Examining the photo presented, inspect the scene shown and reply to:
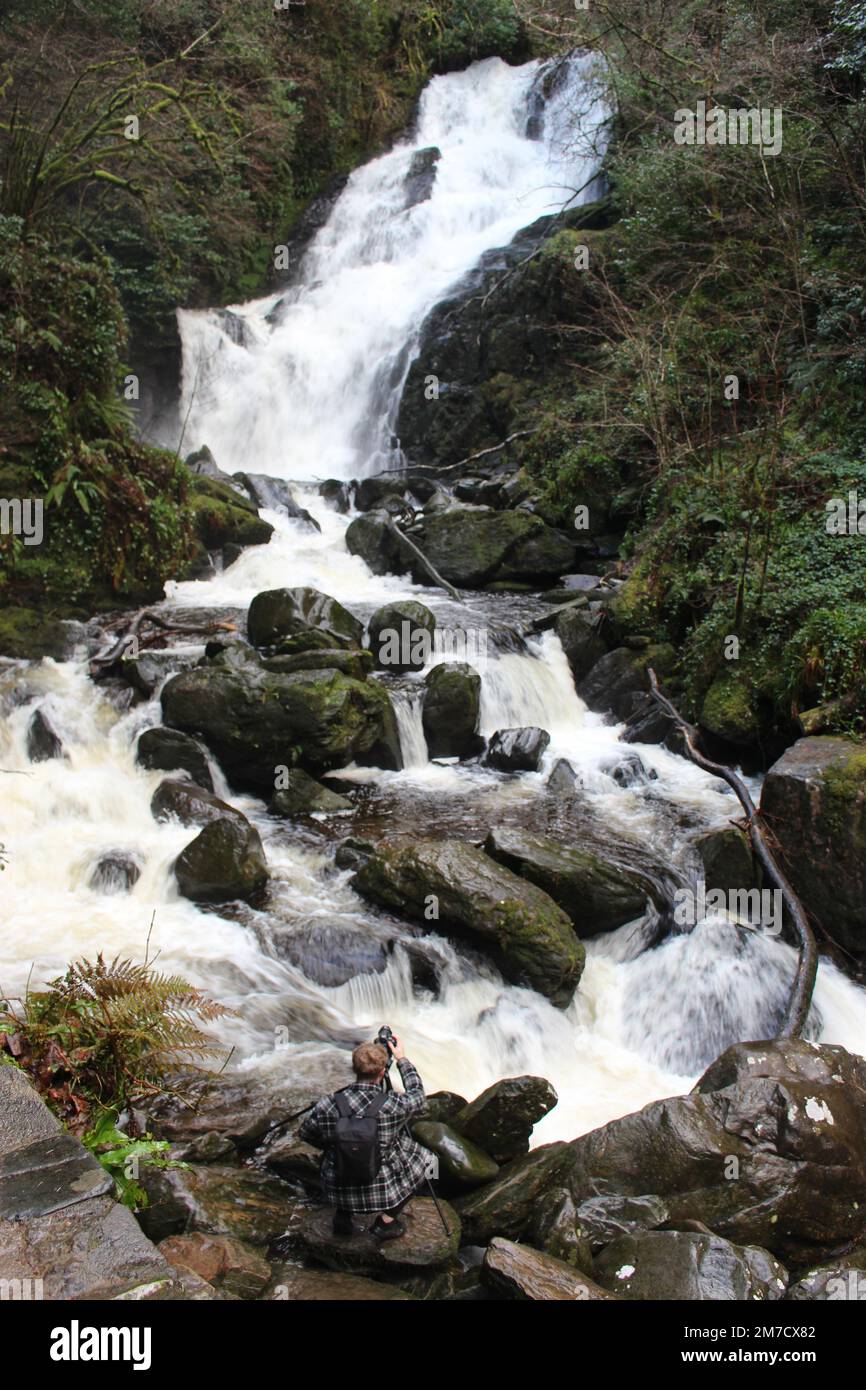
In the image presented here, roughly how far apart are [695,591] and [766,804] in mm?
4539

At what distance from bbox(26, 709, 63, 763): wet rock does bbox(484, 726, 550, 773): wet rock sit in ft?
15.4

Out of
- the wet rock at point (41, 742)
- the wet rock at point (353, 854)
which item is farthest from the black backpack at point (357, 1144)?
the wet rock at point (41, 742)

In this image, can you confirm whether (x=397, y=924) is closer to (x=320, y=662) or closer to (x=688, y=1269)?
(x=688, y=1269)

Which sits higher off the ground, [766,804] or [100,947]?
[766,804]

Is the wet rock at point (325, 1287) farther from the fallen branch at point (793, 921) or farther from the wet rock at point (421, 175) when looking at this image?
the wet rock at point (421, 175)

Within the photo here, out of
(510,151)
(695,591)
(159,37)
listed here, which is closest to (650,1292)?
(695,591)

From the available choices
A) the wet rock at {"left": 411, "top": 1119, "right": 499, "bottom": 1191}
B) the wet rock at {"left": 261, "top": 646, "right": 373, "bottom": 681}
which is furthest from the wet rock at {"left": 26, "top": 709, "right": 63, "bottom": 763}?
the wet rock at {"left": 411, "top": 1119, "right": 499, "bottom": 1191}

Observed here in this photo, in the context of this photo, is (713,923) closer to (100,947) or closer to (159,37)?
(100,947)

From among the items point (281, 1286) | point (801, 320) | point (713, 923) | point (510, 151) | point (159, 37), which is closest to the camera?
point (281, 1286)

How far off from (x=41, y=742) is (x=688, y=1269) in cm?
772

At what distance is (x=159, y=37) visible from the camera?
20.5 metres

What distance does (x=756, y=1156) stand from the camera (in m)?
4.48

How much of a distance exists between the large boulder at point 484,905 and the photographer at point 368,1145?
2532 millimetres
